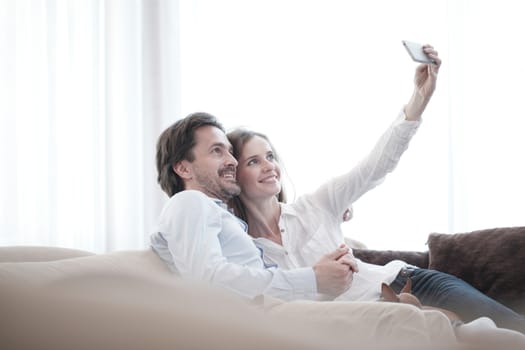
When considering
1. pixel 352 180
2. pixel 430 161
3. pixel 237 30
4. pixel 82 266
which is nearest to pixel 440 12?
pixel 430 161

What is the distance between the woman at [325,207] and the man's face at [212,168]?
0.38ft

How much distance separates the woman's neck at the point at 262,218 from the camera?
2039 mm

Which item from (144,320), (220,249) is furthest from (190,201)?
(144,320)

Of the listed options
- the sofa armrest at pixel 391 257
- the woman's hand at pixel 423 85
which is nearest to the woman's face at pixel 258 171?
the woman's hand at pixel 423 85

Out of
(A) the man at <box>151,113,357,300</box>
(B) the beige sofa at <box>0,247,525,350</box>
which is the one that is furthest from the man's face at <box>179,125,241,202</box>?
(B) the beige sofa at <box>0,247,525,350</box>

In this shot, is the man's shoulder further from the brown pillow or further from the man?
the brown pillow

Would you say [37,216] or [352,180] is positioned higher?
[352,180]

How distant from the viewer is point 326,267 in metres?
1.52

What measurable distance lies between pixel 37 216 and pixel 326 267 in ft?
7.65

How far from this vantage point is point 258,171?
2014 millimetres

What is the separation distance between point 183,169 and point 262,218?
1.00 feet

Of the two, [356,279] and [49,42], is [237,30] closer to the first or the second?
[49,42]

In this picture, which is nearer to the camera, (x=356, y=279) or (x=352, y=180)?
(x=356, y=279)

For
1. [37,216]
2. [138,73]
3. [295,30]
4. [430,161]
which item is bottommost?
[37,216]
